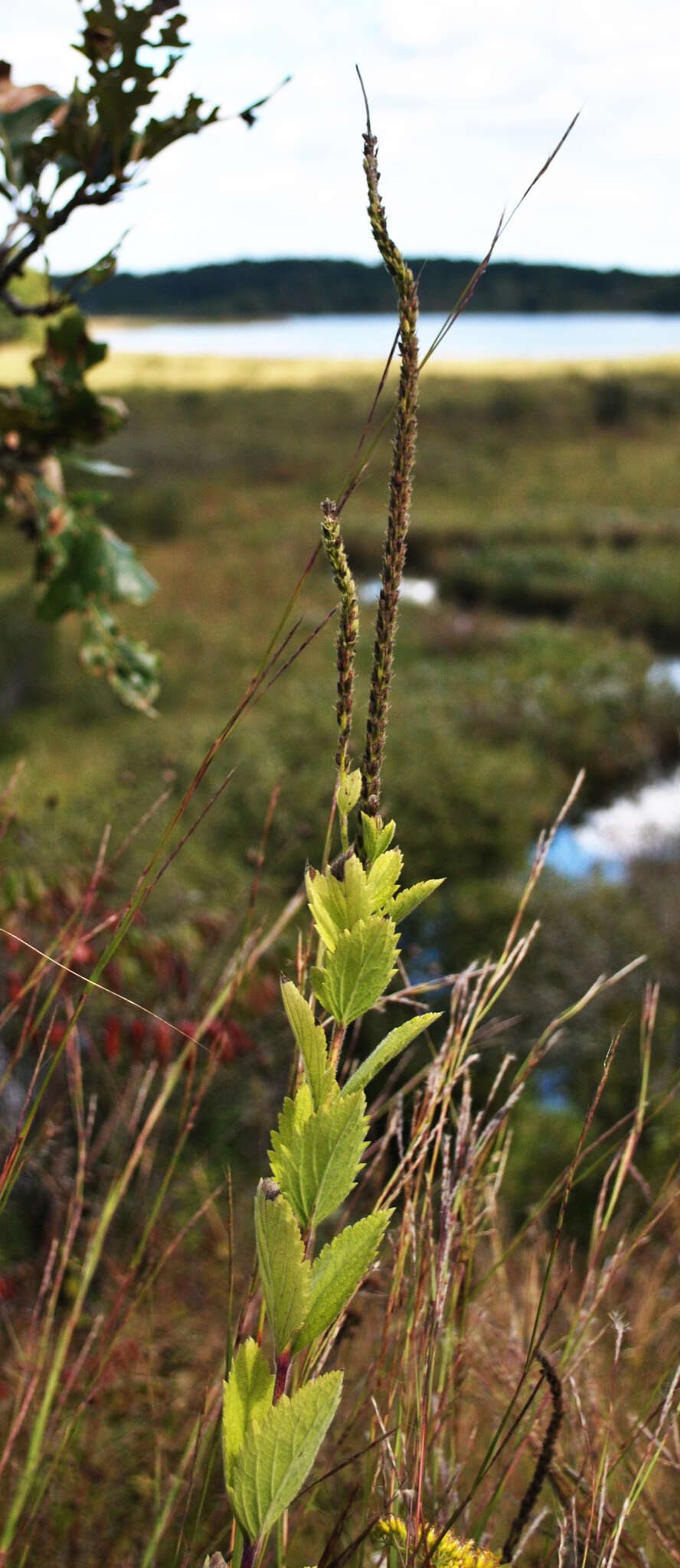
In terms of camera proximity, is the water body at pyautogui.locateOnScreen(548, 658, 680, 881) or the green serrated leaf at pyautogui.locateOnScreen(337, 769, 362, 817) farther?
the water body at pyautogui.locateOnScreen(548, 658, 680, 881)

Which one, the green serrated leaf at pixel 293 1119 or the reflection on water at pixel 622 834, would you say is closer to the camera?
the green serrated leaf at pixel 293 1119

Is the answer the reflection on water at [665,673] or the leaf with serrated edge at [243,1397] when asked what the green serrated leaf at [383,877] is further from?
the reflection on water at [665,673]

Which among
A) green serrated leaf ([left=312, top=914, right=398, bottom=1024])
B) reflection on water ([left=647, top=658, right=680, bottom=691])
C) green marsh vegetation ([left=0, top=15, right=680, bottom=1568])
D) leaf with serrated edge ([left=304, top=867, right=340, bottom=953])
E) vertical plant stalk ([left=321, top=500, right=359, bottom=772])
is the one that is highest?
reflection on water ([left=647, top=658, right=680, bottom=691])

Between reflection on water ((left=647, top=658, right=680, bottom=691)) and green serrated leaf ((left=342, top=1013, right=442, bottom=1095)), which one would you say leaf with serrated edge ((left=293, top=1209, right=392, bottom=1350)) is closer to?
green serrated leaf ((left=342, top=1013, right=442, bottom=1095))

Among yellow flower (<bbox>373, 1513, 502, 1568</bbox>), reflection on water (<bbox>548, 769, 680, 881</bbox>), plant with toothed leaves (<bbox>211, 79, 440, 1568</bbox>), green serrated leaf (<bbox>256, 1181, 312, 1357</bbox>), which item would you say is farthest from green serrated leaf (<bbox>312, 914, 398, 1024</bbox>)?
reflection on water (<bbox>548, 769, 680, 881</bbox>)

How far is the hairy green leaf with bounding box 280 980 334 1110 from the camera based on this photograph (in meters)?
0.59

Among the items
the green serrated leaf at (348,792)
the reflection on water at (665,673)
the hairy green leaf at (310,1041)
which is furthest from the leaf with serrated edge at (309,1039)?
the reflection on water at (665,673)

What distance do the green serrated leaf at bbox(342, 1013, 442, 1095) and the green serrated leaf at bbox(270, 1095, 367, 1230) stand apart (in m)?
0.01

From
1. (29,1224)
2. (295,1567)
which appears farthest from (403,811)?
(295,1567)

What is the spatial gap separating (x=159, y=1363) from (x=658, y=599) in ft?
60.7

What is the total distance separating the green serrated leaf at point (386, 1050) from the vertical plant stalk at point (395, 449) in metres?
0.17

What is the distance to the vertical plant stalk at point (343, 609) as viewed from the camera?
0.51 metres

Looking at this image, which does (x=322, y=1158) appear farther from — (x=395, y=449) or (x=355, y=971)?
(x=395, y=449)

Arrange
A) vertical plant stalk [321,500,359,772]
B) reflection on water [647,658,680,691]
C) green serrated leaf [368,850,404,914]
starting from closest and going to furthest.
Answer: vertical plant stalk [321,500,359,772]
green serrated leaf [368,850,404,914]
reflection on water [647,658,680,691]
